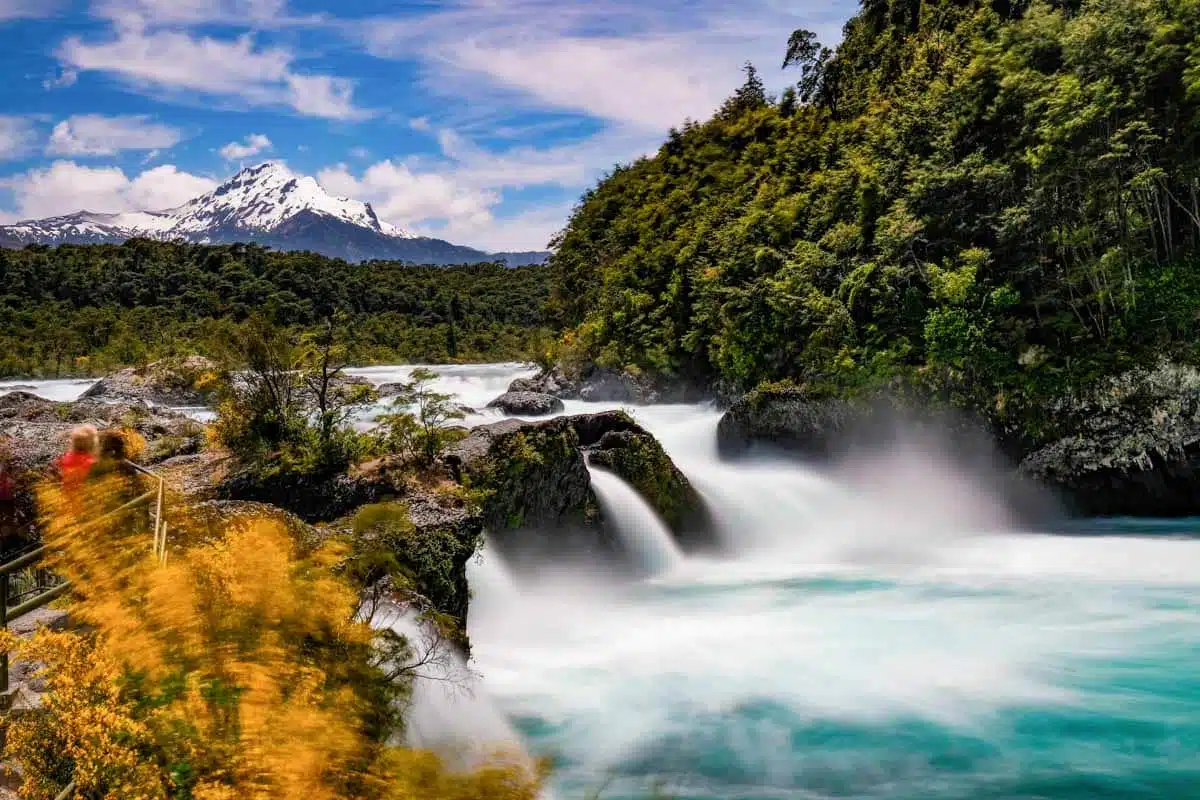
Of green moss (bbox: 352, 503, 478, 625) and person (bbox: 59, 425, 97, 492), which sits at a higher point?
person (bbox: 59, 425, 97, 492)

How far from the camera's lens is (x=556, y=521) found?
44.2 ft

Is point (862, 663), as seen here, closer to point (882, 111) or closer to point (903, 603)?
point (903, 603)

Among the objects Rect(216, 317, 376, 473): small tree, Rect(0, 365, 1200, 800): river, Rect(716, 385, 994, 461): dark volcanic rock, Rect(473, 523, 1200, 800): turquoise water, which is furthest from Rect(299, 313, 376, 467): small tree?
Rect(716, 385, 994, 461): dark volcanic rock

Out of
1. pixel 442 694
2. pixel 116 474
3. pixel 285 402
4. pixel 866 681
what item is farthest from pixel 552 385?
pixel 116 474

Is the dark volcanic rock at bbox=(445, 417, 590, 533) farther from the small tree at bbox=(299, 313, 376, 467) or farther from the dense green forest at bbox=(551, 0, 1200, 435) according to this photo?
the dense green forest at bbox=(551, 0, 1200, 435)

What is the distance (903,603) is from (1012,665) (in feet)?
9.28

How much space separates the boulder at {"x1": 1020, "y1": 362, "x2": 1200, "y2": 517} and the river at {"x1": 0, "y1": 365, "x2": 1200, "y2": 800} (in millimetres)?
732

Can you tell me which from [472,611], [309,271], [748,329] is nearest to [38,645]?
[472,611]

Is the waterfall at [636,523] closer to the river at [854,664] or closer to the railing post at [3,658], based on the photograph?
the river at [854,664]

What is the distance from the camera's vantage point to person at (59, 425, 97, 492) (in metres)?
6.39

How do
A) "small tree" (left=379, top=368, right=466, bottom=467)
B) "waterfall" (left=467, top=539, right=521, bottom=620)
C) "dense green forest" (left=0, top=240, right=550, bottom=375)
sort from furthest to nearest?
"dense green forest" (left=0, top=240, right=550, bottom=375), "waterfall" (left=467, top=539, right=521, bottom=620), "small tree" (left=379, top=368, right=466, bottom=467)

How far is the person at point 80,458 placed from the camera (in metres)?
6.39

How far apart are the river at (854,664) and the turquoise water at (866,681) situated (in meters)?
0.03

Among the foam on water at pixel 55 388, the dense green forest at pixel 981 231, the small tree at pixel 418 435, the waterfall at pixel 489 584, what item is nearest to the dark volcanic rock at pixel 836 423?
the dense green forest at pixel 981 231
